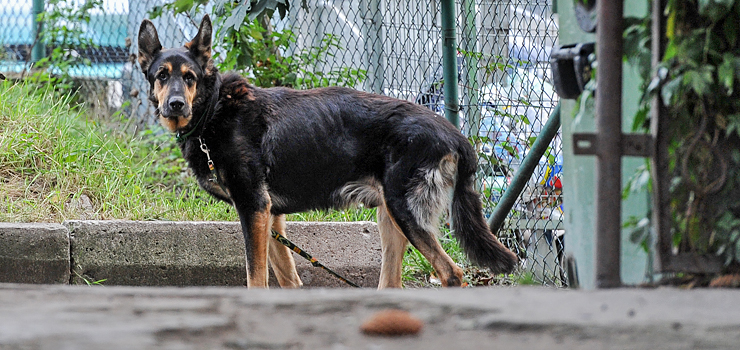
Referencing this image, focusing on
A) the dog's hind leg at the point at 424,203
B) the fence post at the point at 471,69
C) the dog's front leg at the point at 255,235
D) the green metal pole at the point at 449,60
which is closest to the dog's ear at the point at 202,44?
the dog's front leg at the point at 255,235

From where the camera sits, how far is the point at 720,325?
1747mm

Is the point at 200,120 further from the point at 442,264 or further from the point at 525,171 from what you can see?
the point at 525,171

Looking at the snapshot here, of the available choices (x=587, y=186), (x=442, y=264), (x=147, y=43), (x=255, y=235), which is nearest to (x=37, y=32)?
(x=147, y=43)

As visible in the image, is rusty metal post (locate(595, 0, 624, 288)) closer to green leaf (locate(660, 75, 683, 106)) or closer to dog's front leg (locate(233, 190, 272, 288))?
green leaf (locate(660, 75, 683, 106))

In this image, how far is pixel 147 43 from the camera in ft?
16.1

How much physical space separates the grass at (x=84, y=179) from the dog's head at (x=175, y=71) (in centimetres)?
99

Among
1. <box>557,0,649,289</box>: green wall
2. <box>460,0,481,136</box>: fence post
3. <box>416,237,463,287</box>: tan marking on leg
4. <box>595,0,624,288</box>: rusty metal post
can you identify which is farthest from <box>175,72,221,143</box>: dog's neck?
<box>595,0,624,288</box>: rusty metal post

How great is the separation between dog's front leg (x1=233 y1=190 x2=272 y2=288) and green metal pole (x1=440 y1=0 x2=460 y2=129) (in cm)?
161

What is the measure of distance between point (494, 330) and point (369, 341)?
0.31 metres

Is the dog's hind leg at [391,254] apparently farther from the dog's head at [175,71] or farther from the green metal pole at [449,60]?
the dog's head at [175,71]

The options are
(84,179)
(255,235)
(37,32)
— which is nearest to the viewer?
(255,235)

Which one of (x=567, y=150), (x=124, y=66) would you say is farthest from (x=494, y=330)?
(x=124, y=66)

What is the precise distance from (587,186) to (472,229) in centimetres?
190

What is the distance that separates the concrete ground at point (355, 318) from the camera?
165 centimetres
